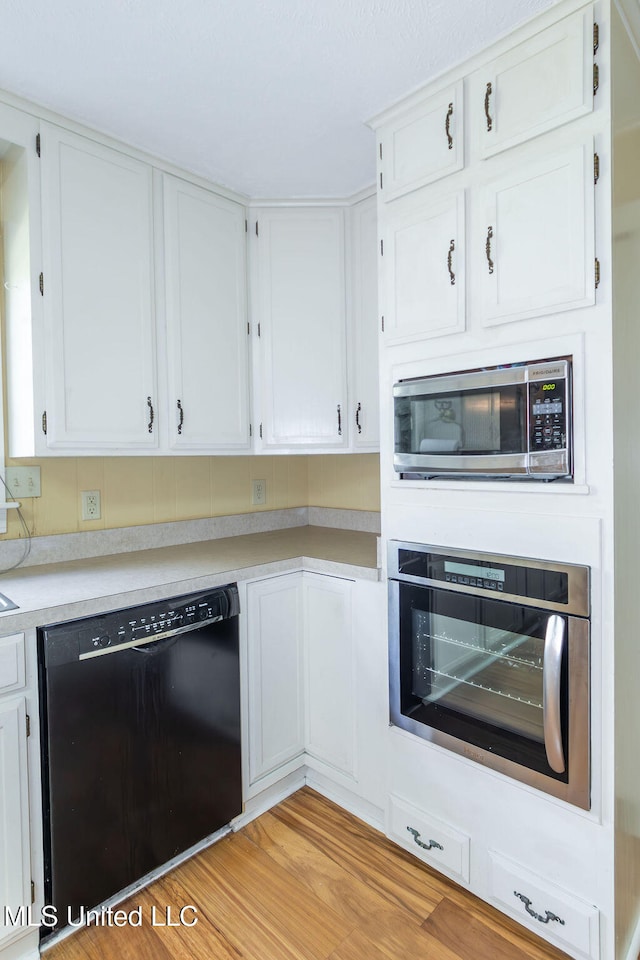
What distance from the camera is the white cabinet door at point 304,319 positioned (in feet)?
7.47

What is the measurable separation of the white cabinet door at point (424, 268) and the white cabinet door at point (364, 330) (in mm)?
479

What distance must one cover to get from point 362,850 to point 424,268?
1912 mm

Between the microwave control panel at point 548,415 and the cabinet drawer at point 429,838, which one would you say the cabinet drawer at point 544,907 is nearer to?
the cabinet drawer at point 429,838

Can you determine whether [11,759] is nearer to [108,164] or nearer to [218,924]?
[218,924]

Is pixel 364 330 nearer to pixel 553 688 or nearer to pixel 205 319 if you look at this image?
pixel 205 319

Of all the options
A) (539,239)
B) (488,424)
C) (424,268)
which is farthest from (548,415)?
(424,268)

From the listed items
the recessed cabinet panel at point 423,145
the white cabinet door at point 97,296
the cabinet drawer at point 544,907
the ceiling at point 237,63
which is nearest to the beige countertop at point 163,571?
the white cabinet door at point 97,296

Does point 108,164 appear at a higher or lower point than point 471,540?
higher

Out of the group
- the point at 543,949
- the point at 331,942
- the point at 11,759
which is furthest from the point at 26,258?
the point at 543,949

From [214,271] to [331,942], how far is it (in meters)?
2.27

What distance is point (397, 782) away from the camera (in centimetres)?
178

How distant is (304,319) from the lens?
7.51 feet

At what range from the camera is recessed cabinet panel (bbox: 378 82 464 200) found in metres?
1.55

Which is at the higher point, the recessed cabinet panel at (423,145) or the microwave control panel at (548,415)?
the recessed cabinet panel at (423,145)
